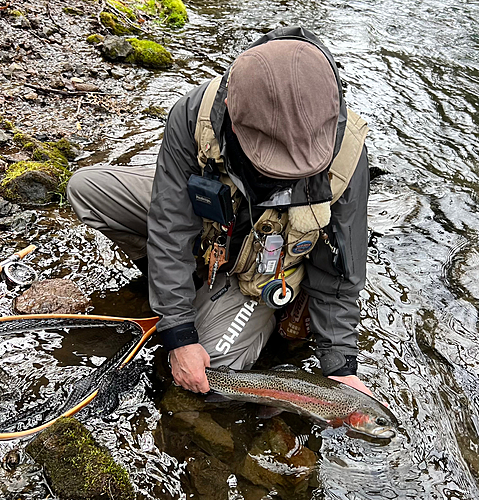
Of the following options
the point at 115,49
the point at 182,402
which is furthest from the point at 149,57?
the point at 182,402

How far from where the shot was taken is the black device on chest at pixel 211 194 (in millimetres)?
3424

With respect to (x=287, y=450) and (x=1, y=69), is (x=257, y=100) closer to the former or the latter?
(x=287, y=450)

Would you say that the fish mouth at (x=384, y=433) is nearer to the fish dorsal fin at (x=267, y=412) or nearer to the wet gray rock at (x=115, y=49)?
the fish dorsal fin at (x=267, y=412)

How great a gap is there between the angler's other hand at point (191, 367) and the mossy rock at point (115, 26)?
967cm

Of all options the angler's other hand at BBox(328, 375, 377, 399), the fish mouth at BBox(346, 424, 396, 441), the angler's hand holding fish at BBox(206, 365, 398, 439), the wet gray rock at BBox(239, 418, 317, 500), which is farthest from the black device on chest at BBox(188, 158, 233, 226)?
the fish mouth at BBox(346, 424, 396, 441)

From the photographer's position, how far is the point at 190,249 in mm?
3822

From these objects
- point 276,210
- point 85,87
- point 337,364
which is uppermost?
point 276,210

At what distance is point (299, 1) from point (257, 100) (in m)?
14.1

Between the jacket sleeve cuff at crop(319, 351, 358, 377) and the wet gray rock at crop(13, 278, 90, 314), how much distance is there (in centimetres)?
211

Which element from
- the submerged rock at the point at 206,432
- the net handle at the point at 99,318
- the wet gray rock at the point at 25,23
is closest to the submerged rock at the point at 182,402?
the submerged rock at the point at 206,432

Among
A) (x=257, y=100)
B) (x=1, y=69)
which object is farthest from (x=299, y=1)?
(x=257, y=100)

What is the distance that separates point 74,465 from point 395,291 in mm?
3436

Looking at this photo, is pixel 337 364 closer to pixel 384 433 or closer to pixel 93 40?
pixel 384 433

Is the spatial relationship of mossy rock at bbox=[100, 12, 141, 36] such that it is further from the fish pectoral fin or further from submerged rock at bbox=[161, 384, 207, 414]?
the fish pectoral fin
